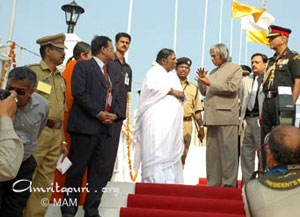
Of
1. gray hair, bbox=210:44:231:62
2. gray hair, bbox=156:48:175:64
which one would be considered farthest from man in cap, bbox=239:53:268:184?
gray hair, bbox=156:48:175:64

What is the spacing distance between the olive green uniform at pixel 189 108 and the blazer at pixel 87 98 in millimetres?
2475

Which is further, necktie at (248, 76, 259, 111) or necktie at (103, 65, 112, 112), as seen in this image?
necktie at (248, 76, 259, 111)

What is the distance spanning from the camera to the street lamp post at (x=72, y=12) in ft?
26.3

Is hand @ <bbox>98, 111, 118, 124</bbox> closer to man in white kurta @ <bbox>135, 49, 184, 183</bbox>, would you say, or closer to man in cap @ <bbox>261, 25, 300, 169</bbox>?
man in white kurta @ <bbox>135, 49, 184, 183</bbox>

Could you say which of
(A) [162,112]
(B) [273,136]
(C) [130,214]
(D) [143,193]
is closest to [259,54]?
(A) [162,112]

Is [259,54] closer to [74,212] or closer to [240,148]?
[240,148]

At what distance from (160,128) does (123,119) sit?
85 centimetres

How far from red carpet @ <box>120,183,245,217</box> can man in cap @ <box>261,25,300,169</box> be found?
0.62 m

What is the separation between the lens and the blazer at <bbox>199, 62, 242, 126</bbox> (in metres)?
5.60

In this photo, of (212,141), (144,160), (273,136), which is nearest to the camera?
(273,136)

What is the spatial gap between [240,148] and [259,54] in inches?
49.4

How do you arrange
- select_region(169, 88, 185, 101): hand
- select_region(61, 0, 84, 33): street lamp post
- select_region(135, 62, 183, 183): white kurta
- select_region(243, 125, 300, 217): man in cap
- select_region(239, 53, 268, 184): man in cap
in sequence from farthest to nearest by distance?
select_region(61, 0, 84, 33): street lamp post → select_region(239, 53, 268, 184): man in cap → select_region(169, 88, 185, 101): hand → select_region(135, 62, 183, 183): white kurta → select_region(243, 125, 300, 217): man in cap

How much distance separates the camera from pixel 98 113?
4.05 m

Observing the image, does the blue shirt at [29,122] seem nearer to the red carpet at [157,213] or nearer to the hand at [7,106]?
the hand at [7,106]
